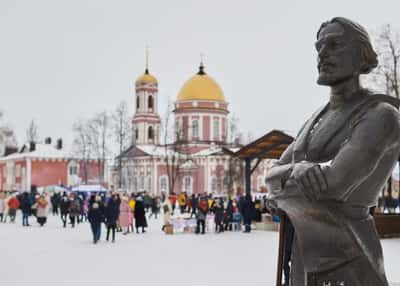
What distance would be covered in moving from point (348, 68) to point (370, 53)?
0.12 metres

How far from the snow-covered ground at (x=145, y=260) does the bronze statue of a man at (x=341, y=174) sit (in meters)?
7.76

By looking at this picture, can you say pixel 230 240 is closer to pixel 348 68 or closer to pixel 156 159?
pixel 348 68

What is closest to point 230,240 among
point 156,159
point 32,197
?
point 32,197

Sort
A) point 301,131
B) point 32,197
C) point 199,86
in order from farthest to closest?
point 199,86, point 32,197, point 301,131

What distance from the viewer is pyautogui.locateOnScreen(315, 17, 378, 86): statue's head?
254cm

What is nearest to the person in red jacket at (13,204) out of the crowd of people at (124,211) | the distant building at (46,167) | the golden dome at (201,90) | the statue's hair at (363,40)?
the crowd of people at (124,211)

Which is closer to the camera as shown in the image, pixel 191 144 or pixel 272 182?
pixel 272 182

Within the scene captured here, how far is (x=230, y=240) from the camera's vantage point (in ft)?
66.4

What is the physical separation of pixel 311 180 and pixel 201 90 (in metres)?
75.7

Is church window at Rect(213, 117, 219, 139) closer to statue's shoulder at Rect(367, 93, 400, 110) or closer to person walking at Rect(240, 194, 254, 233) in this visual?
person walking at Rect(240, 194, 254, 233)

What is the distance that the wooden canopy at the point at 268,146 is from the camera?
21984mm

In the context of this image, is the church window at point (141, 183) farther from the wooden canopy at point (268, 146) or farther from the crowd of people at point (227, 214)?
the wooden canopy at point (268, 146)

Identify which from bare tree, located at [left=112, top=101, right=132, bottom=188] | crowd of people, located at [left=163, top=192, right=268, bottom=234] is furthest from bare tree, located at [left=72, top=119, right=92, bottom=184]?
crowd of people, located at [left=163, top=192, right=268, bottom=234]

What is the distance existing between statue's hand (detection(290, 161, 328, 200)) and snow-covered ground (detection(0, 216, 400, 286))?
26.2 feet
